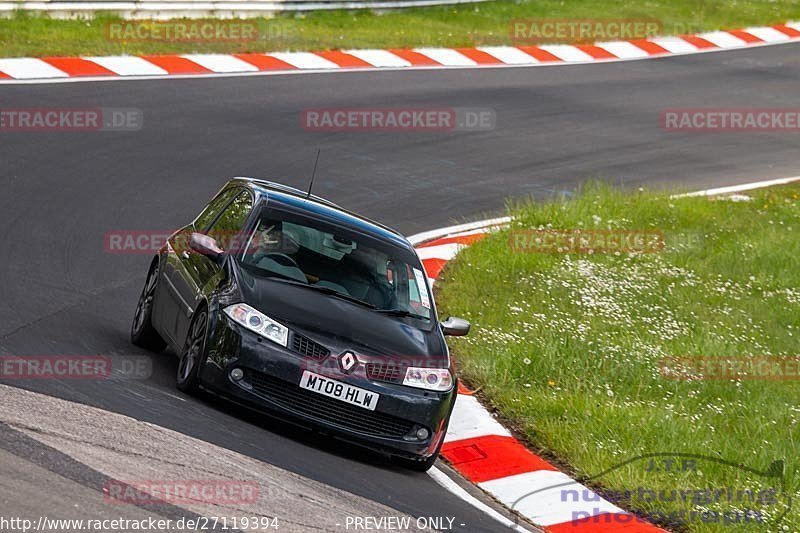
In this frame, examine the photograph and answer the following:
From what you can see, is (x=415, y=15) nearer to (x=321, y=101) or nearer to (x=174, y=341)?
(x=321, y=101)

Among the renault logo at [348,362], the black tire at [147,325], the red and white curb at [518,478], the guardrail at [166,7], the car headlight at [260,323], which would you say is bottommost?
the red and white curb at [518,478]

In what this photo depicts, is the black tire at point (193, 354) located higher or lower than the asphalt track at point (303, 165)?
higher

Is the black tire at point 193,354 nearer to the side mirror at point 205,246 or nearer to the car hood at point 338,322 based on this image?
the car hood at point 338,322

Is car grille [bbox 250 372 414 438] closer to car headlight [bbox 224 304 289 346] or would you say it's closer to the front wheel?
car headlight [bbox 224 304 289 346]

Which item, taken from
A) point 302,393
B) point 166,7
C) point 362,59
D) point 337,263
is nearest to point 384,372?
point 302,393

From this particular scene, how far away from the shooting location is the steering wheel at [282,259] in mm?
9484

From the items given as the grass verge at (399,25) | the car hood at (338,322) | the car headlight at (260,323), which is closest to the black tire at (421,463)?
the car hood at (338,322)

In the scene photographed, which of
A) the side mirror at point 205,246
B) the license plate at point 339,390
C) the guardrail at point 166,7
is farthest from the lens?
the guardrail at point 166,7

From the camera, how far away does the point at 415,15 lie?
86.6 ft

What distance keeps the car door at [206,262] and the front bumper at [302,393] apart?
70cm

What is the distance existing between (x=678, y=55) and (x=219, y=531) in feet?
72.8

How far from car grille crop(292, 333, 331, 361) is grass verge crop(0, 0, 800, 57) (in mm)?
11861

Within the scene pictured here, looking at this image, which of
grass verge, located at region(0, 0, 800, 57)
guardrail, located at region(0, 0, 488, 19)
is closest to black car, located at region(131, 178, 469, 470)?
grass verge, located at region(0, 0, 800, 57)

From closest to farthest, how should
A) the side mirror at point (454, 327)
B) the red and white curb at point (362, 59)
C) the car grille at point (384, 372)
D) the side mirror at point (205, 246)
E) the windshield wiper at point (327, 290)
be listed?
1. the car grille at point (384, 372)
2. the windshield wiper at point (327, 290)
3. the side mirror at point (205, 246)
4. the side mirror at point (454, 327)
5. the red and white curb at point (362, 59)
